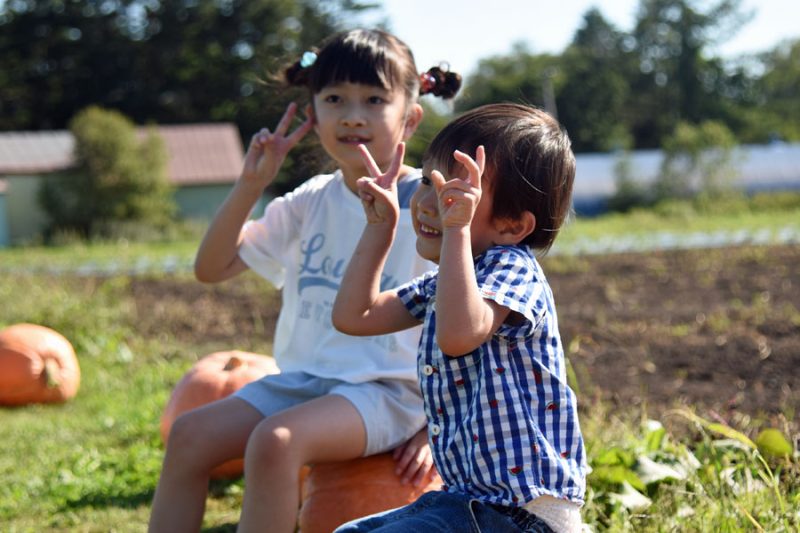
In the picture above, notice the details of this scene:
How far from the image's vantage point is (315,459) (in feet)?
9.12

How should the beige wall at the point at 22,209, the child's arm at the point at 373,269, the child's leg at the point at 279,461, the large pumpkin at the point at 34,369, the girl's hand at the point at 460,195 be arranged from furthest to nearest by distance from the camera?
the beige wall at the point at 22,209 → the large pumpkin at the point at 34,369 → the child's leg at the point at 279,461 → the child's arm at the point at 373,269 → the girl's hand at the point at 460,195

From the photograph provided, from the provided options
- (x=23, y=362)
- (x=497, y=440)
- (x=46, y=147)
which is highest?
(x=497, y=440)

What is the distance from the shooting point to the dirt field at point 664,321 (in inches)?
197

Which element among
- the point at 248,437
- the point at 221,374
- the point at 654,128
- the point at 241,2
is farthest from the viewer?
the point at 654,128

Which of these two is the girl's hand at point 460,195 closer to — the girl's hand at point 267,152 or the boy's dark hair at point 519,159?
the boy's dark hair at point 519,159

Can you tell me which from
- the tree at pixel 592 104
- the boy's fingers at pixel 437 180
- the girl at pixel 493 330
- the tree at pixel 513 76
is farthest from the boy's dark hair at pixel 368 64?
the tree at pixel 592 104

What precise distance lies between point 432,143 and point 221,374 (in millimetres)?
2110

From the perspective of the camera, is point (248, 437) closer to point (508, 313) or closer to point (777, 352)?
point (508, 313)

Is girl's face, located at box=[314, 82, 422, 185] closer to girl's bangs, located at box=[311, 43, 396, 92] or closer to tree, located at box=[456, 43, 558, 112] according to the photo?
girl's bangs, located at box=[311, 43, 396, 92]

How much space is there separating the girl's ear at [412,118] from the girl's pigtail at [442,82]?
100mm

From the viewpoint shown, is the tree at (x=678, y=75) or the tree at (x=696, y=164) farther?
the tree at (x=678, y=75)

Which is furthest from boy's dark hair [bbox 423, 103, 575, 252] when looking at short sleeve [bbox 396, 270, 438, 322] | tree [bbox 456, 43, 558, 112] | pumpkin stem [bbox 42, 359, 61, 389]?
tree [bbox 456, 43, 558, 112]

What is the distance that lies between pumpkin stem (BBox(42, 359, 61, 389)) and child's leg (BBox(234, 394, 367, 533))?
3.27 m

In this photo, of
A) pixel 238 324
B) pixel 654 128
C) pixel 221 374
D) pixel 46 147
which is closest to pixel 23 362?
pixel 221 374
